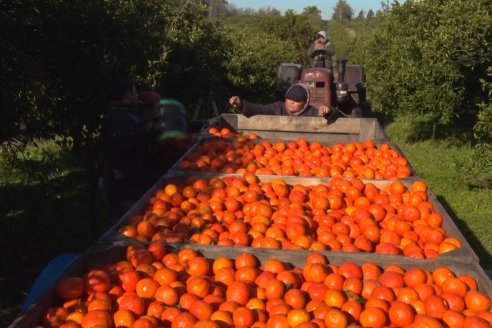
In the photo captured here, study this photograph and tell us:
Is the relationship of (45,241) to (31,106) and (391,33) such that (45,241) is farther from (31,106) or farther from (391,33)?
(391,33)

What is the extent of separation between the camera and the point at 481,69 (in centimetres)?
928

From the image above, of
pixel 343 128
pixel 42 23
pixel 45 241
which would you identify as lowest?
pixel 45 241

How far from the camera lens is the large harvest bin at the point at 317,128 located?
6414 millimetres

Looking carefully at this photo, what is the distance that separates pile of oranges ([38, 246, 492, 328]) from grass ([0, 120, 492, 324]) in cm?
170

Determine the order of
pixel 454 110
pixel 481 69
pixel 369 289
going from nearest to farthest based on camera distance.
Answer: pixel 369 289 → pixel 481 69 → pixel 454 110

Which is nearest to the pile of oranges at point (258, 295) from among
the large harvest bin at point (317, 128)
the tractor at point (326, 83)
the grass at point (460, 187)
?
the grass at point (460, 187)

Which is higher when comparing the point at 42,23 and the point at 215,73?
the point at 42,23

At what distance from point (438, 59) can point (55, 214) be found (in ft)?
20.4

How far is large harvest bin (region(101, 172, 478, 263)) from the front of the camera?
9.17 feet

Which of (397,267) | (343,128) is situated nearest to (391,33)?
(343,128)

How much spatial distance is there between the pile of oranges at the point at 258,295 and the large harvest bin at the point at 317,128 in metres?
3.66

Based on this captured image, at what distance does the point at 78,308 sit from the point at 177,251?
0.67 m

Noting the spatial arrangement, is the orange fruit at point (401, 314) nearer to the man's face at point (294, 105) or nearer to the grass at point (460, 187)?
the grass at point (460, 187)

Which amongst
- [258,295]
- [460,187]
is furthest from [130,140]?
[460,187]
